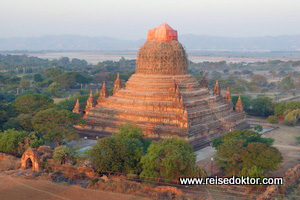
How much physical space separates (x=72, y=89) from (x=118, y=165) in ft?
216

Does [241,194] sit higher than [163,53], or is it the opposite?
[163,53]

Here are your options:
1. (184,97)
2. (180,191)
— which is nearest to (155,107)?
(184,97)

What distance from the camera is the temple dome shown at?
4025 cm

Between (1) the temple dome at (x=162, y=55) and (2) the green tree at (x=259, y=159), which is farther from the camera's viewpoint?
(1) the temple dome at (x=162, y=55)

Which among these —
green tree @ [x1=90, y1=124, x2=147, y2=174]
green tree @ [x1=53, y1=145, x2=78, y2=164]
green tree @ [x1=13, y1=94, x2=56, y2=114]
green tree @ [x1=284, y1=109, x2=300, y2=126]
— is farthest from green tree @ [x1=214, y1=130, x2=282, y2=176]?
green tree @ [x1=13, y1=94, x2=56, y2=114]

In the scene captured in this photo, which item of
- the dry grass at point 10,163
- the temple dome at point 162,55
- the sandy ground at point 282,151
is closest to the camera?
the dry grass at point 10,163

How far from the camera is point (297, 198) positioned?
24.2 metres

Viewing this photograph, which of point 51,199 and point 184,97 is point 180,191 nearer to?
point 51,199

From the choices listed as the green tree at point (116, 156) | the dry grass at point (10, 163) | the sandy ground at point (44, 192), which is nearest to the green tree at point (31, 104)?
the dry grass at point (10, 163)

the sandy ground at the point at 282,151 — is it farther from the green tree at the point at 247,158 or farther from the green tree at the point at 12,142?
the green tree at the point at 12,142

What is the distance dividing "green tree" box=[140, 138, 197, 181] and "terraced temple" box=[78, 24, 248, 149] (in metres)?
8.07

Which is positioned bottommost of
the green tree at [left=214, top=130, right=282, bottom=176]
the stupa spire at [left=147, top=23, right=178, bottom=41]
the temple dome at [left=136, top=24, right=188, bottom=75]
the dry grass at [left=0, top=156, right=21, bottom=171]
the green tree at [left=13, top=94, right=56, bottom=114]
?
the dry grass at [left=0, top=156, right=21, bottom=171]

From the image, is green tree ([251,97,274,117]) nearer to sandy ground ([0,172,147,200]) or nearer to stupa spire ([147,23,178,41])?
stupa spire ([147,23,178,41])

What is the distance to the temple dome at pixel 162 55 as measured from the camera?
132 ft
